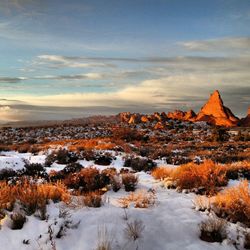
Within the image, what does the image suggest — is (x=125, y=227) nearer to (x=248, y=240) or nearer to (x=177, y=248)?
(x=177, y=248)

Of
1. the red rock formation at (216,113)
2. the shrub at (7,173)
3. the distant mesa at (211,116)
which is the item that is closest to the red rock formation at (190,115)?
the distant mesa at (211,116)

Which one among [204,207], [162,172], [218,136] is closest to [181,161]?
[162,172]

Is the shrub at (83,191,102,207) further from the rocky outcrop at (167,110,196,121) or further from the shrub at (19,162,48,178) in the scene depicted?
the rocky outcrop at (167,110,196,121)

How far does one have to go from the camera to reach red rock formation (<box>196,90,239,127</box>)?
83.8m

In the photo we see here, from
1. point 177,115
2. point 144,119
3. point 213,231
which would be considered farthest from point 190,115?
point 213,231

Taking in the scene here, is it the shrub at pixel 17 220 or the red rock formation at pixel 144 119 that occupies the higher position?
the shrub at pixel 17 220

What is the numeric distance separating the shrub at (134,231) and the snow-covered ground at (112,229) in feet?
0.26

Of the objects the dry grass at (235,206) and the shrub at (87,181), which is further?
the shrub at (87,181)

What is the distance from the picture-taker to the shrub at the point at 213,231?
7023mm

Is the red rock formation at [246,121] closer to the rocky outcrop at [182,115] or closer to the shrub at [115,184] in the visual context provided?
the rocky outcrop at [182,115]

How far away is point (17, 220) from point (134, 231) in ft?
7.59

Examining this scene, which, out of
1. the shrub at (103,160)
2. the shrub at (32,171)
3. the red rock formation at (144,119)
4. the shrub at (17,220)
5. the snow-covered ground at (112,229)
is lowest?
the red rock formation at (144,119)

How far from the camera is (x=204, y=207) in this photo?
8.55 m

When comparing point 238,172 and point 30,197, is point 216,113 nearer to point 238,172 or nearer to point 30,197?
point 238,172
